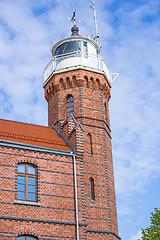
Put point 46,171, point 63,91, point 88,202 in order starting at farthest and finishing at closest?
point 63,91, point 88,202, point 46,171

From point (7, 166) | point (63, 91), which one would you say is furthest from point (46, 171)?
point (63, 91)

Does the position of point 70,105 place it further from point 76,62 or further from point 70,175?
point 70,175

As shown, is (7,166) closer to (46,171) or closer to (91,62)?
(46,171)

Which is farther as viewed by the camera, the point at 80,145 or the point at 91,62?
the point at 91,62

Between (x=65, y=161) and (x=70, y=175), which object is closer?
(x=70, y=175)

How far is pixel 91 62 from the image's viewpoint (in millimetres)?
30953

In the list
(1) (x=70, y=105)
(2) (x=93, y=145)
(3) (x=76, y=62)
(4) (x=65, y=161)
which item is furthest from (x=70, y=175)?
(3) (x=76, y=62)

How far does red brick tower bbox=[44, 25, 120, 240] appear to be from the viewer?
2388 cm

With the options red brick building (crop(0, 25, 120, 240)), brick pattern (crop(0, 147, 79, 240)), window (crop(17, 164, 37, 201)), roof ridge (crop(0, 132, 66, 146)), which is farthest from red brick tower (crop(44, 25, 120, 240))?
window (crop(17, 164, 37, 201))

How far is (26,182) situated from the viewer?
69.9ft

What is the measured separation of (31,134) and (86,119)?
15.8ft

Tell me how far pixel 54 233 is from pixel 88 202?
13.5 feet

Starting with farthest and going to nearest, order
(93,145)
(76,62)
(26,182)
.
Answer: (76,62) < (93,145) < (26,182)

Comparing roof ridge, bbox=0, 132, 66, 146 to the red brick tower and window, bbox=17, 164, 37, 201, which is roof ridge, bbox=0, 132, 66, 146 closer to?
the red brick tower
